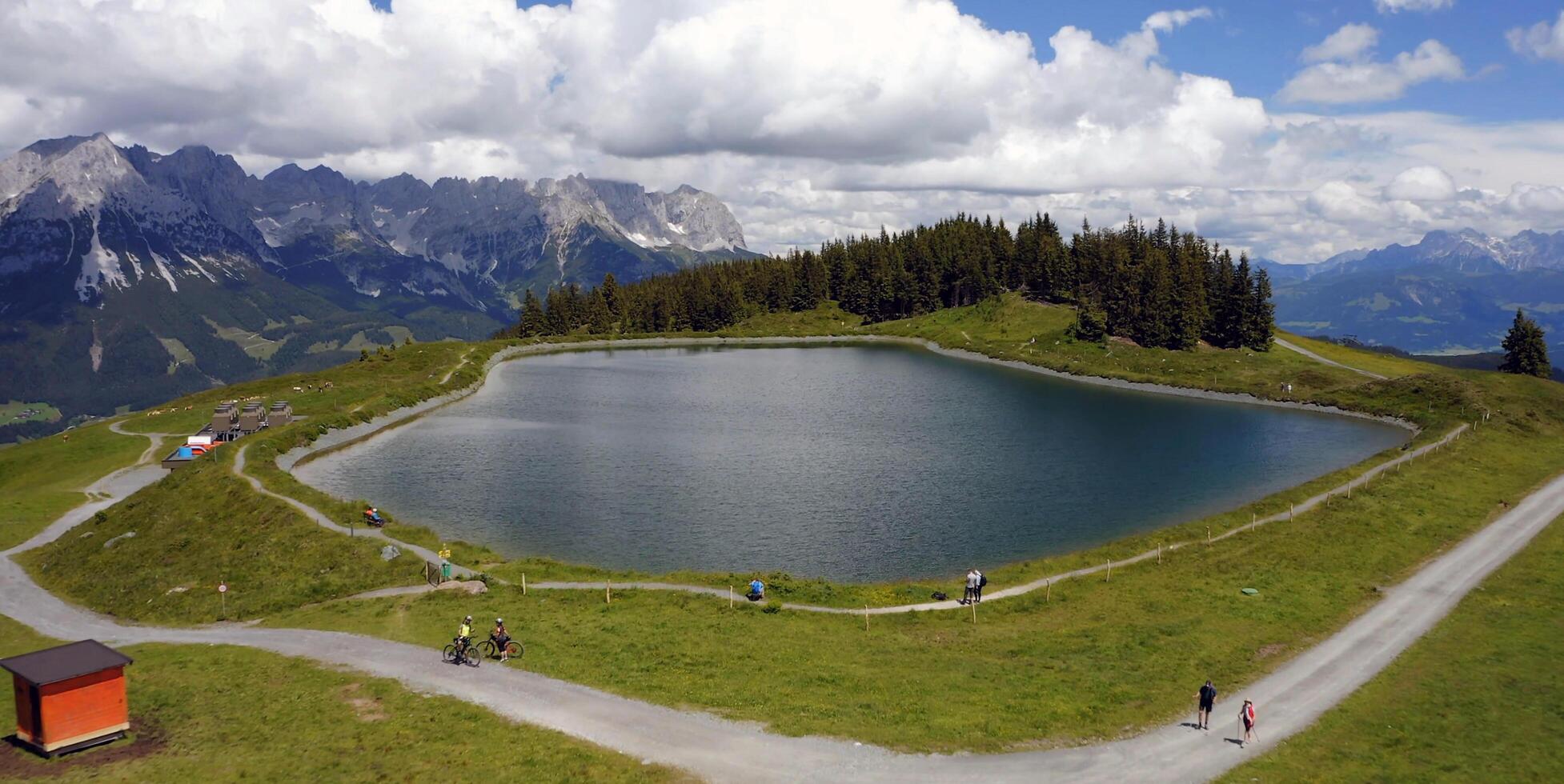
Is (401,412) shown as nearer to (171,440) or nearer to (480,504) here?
(171,440)

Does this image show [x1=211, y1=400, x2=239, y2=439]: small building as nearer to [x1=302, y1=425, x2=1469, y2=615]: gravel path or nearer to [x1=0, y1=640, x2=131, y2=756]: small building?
[x1=302, y1=425, x2=1469, y2=615]: gravel path

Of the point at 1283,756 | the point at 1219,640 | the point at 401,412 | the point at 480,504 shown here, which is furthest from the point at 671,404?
the point at 1283,756

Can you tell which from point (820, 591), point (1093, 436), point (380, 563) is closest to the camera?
point (820, 591)

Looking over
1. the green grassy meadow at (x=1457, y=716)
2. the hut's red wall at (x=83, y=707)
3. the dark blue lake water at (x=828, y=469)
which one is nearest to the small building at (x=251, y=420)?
the dark blue lake water at (x=828, y=469)

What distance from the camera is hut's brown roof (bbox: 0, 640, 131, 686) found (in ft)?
99.9

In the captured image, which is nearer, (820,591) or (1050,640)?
(1050,640)

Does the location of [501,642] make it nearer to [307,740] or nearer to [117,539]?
[307,740]

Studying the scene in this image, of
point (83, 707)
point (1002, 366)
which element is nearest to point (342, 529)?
point (83, 707)

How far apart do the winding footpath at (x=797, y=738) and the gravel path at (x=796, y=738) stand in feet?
0.21

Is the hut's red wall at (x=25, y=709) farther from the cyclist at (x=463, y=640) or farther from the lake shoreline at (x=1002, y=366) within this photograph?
the lake shoreline at (x=1002, y=366)

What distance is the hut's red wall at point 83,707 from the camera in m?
30.3

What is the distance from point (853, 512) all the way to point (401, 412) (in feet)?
262

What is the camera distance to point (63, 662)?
104 ft

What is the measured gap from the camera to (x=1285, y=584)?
53594mm
